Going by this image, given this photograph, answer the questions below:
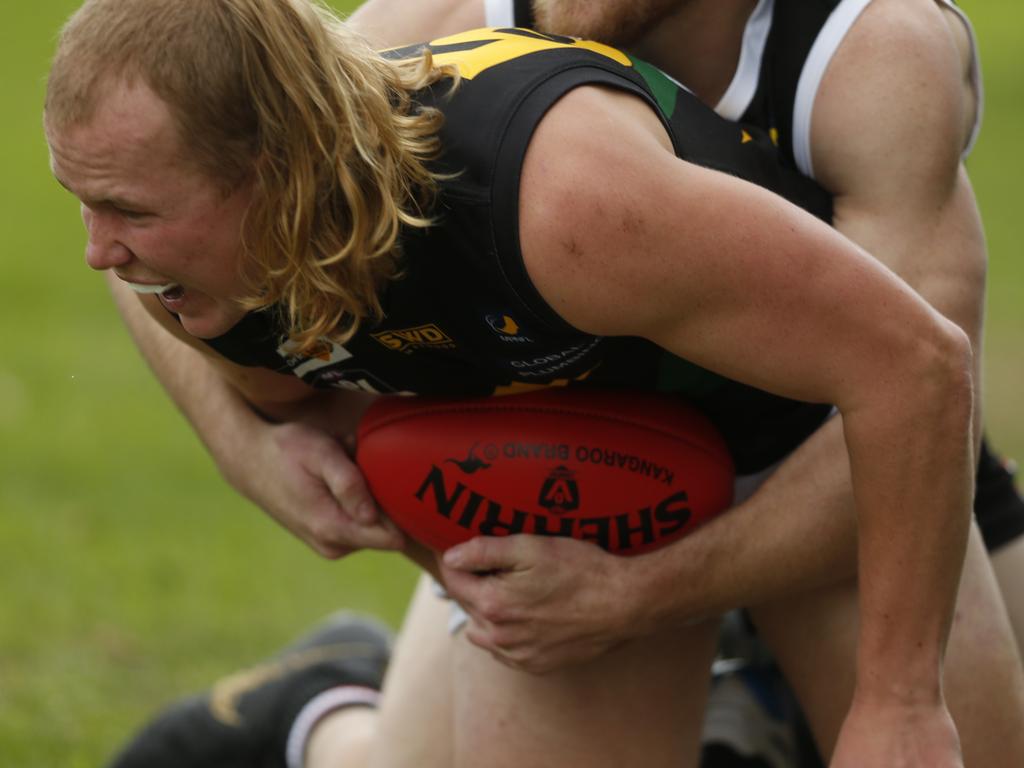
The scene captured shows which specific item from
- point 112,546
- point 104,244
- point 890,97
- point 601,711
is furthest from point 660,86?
point 112,546

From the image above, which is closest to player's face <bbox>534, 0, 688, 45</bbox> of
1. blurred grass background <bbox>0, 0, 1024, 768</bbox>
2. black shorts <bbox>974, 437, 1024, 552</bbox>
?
black shorts <bbox>974, 437, 1024, 552</bbox>

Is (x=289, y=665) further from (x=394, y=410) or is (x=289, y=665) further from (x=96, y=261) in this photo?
(x=96, y=261)

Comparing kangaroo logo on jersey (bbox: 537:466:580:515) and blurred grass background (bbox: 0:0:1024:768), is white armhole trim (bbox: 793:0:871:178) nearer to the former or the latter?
kangaroo logo on jersey (bbox: 537:466:580:515)

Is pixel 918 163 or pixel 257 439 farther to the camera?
pixel 257 439

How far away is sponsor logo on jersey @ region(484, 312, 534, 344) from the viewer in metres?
2.51

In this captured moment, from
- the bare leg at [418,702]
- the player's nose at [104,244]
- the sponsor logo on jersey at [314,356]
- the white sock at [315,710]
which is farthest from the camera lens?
the white sock at [315,710]

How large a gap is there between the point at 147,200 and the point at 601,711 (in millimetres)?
1326

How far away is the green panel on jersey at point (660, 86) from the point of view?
2.61 m

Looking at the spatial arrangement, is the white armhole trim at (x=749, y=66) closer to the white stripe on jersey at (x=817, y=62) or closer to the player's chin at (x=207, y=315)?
the white stripe on jersey at (x=817, y=62)

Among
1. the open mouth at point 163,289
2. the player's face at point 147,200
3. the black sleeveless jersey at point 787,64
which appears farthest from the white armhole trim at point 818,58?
the open mouth at point 163,289

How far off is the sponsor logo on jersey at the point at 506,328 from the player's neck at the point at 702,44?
69 centimetres

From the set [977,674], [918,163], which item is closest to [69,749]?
[977,674]

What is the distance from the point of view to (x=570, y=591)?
2.80 metres

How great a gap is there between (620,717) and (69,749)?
A: 1936 millimetres
